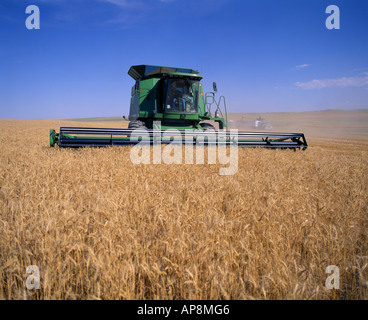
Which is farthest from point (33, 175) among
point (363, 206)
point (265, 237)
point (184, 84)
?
point (184, 84)

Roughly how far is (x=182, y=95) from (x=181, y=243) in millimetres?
8665

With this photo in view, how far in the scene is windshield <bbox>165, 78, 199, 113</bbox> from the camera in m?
9.43

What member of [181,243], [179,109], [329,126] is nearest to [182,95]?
[179,109]

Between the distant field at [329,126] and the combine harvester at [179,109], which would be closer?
the combine harvester at [179,109]

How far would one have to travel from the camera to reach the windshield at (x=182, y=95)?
371 inches

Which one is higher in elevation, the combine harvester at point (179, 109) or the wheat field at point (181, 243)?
the combine harvester at point (179, 109)

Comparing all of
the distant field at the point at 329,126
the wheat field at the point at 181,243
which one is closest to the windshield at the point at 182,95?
the wheat field at the point at 181,243

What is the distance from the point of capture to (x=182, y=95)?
9609 mm

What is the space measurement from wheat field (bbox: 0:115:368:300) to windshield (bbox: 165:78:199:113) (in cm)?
637

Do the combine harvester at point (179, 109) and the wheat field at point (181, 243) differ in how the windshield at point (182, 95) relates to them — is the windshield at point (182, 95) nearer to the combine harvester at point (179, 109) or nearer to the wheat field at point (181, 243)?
the combine harvester at point (179, 109)

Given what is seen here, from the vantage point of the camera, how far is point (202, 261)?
149 cm

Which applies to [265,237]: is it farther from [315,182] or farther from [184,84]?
[184,84]

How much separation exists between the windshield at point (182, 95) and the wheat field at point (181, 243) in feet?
20.9

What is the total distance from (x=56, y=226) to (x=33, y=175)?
2113 millimetres
